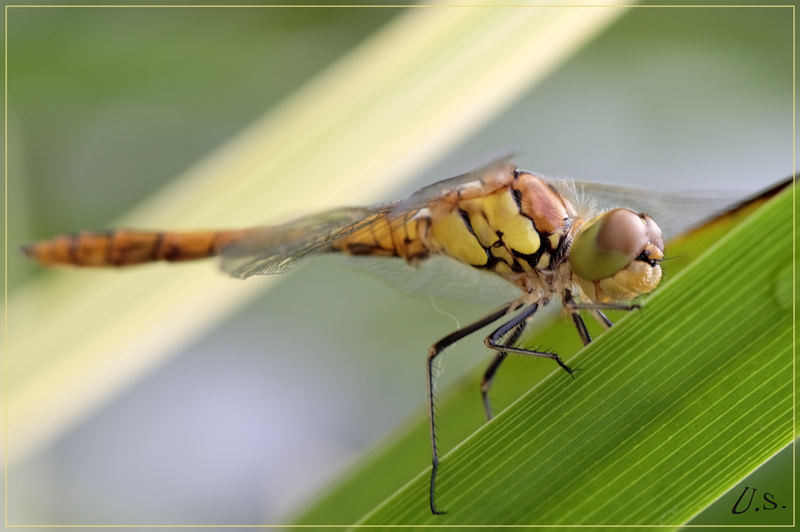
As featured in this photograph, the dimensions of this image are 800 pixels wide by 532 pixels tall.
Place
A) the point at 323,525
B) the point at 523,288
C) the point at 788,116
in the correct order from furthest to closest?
the point at 788,116 < the point at 523,288 < the point at 323,525

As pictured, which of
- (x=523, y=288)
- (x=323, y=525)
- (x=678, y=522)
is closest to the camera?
(x=678, y=522)

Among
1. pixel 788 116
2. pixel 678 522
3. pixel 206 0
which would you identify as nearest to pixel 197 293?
pixel 678 522

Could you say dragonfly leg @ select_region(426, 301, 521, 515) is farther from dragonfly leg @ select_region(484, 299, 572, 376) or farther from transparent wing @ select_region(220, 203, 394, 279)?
transparent wing @ select_region(220, 203, 394, 279)

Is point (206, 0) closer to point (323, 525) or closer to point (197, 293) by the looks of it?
point (197, 293)

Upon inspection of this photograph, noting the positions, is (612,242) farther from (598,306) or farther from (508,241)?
(508,241)

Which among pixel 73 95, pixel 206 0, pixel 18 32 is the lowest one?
pixel 73 95

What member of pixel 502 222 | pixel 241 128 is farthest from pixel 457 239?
pixel 241 128

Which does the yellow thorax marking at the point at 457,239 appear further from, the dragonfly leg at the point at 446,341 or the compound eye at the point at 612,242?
the compound eye at the point at 612,242
